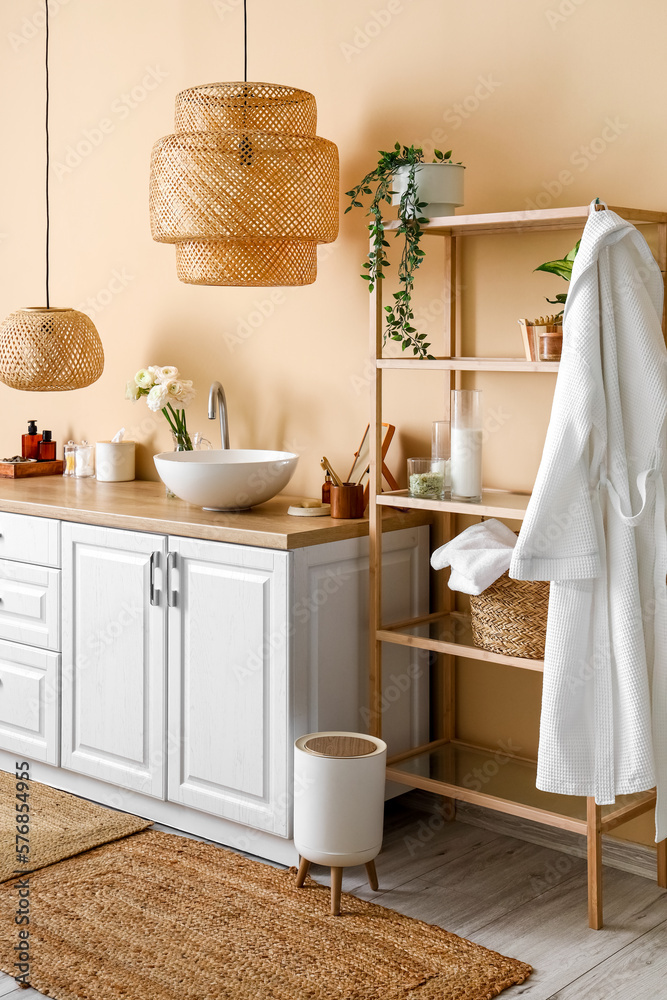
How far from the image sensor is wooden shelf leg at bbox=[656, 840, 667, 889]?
8.23 feet

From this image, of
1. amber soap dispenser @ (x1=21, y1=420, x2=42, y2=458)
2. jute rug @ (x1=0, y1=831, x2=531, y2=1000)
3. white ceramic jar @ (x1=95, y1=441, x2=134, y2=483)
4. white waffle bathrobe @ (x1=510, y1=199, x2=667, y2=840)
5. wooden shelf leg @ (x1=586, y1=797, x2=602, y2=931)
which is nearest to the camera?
jute rug @ (x1=0, y1=831, x2=531, y2=1000)

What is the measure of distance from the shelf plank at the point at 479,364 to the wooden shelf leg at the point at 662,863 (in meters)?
1.13

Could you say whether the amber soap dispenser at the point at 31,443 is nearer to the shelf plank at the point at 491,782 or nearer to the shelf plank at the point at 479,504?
the shelf plank at the point at 479,504

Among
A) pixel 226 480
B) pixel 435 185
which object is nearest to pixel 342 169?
pixel 435 185

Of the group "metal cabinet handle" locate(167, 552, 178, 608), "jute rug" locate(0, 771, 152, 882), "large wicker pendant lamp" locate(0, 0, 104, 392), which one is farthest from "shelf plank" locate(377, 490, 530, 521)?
"large wicker pendant lamp" locate(0, 0, 104, 392)

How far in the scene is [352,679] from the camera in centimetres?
270

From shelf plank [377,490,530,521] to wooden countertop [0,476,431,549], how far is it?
4.9 inches

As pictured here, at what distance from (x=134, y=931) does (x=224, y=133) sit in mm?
1886

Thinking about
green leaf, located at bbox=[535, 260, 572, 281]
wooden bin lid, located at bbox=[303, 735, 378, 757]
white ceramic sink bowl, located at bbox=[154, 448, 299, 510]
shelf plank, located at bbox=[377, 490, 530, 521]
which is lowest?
wooden bin lid, located at bbox=[303, 735, 378, 757]

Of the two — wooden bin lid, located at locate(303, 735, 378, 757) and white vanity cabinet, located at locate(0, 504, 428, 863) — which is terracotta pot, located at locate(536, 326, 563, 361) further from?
wooden bin lid, located at locate(303, 735, 378, 757)

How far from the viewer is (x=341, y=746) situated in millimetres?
2506

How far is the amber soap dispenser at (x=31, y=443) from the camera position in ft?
12.4

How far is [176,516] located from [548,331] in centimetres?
105

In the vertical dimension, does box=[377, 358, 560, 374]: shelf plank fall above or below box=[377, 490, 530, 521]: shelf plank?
above
